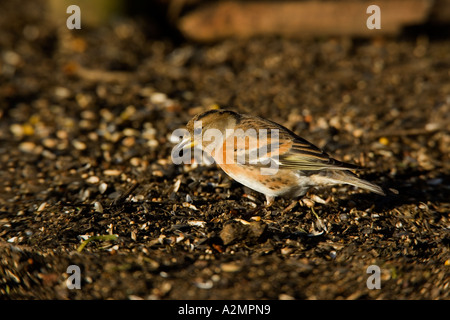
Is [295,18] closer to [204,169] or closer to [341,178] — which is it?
[204,169]

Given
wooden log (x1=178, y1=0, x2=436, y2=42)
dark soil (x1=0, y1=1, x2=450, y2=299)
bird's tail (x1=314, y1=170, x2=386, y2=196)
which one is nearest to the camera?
dark soil (x1=0, y1=1, x2=450, y2=299)

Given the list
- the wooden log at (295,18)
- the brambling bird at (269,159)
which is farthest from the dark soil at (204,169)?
the brambling bird at (269,159)

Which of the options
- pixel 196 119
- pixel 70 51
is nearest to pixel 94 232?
pixel 196 119

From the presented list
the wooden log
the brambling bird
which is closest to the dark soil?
the wooden log

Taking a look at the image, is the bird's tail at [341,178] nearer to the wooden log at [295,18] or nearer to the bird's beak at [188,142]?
the bird's beak at [188,142]

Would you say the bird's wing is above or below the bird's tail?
above

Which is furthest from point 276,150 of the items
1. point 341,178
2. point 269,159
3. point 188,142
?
point 188,142

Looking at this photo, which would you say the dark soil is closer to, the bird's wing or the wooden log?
the wooden log
